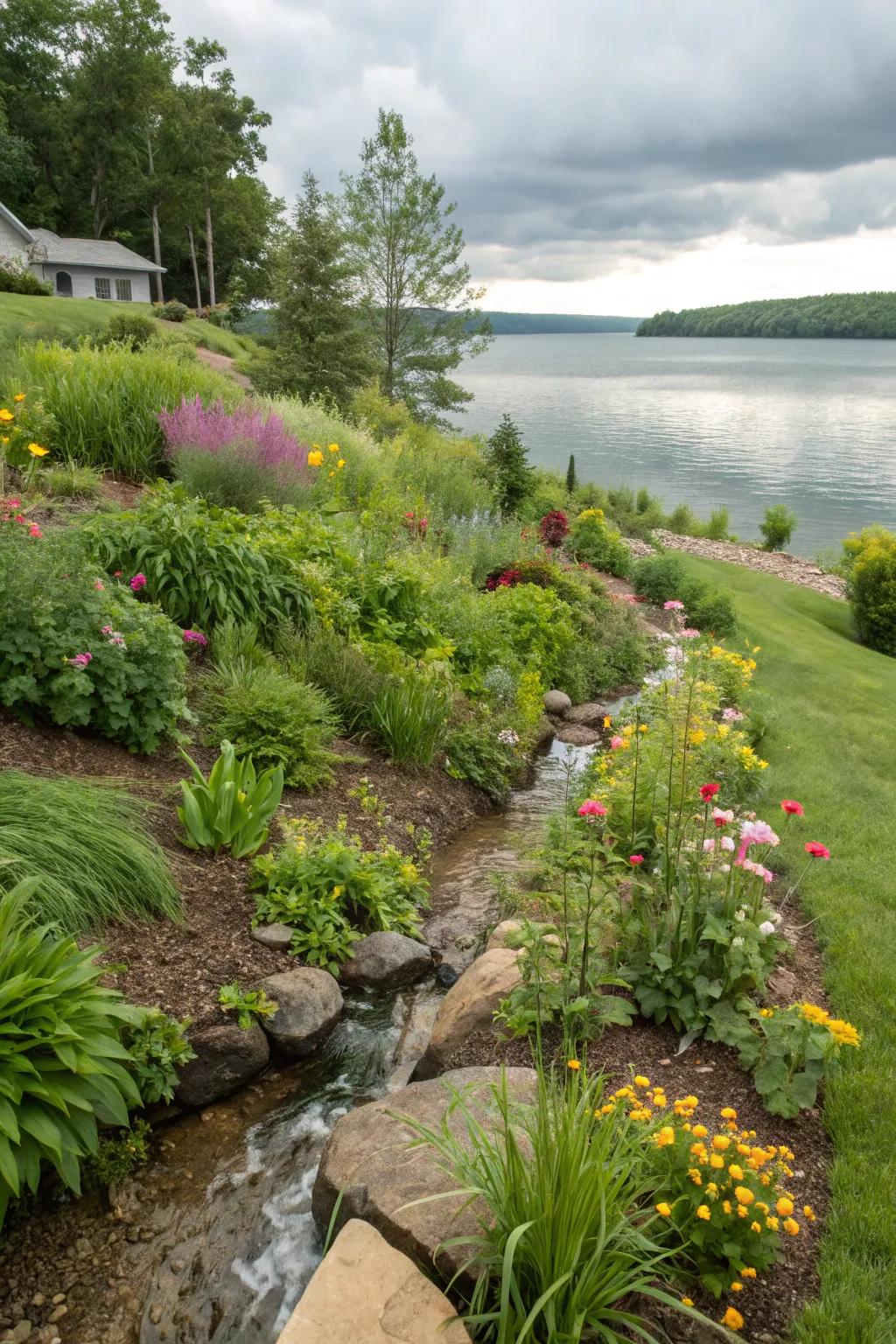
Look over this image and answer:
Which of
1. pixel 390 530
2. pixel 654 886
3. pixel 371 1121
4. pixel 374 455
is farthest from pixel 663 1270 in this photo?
pixel 374 455

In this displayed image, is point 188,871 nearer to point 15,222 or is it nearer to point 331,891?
point 331,891

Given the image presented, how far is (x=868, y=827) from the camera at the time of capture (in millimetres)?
6223

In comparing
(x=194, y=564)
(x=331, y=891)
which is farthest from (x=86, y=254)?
(x=331, y=891)

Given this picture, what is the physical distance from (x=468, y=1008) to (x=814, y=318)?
171855 mm

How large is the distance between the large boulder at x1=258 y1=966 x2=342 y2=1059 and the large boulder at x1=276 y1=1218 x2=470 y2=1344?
139 centimetres

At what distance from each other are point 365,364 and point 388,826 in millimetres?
17465

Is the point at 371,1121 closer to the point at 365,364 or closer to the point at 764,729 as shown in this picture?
the point at 764,729

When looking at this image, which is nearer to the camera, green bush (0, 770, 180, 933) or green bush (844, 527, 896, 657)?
green bush (0, 770, 180, 933)

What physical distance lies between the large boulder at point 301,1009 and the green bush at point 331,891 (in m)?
0.20

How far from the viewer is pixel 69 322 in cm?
2669

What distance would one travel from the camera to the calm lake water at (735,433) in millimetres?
36875

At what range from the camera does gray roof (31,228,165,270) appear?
4178 cm

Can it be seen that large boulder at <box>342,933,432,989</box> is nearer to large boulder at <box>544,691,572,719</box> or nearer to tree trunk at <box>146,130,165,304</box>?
large boulder at <box>544,691,572,719</box>

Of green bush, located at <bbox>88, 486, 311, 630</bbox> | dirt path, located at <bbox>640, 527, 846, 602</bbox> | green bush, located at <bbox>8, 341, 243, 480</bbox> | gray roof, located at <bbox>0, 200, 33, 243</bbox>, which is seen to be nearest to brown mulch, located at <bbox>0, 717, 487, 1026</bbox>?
green bush, located at <bbox>88, 486, 311, 630</bbox>
